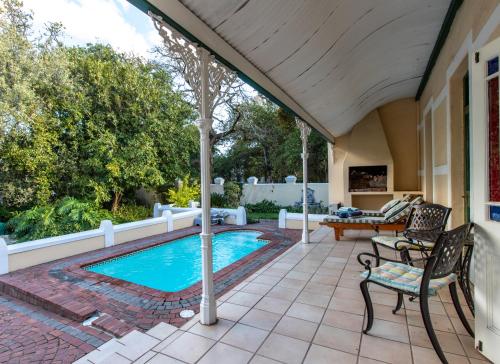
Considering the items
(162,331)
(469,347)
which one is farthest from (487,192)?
(162,331)

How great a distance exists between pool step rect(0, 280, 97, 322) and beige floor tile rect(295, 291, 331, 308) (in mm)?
2602

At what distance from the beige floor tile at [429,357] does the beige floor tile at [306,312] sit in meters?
0.82

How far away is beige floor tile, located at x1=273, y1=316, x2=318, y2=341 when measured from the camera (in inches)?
93.5

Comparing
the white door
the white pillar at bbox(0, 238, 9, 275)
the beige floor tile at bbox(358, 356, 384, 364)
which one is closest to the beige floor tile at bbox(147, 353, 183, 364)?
the beige floor tile at bbox(358, 356, 384, 364)

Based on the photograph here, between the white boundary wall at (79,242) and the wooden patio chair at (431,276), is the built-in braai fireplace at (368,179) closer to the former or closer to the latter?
the white boundary wall at (79,242)

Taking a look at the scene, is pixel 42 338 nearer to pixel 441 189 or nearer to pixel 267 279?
pixel 267 279

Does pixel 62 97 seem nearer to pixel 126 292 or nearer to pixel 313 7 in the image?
pixel 126 292

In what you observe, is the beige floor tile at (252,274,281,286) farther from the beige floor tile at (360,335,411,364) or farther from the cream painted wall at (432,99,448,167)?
the cream painted wall at (432,99,448,167)

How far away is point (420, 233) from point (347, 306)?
143 cm

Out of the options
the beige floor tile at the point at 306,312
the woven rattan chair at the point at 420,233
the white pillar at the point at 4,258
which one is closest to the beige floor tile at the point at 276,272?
the beige floor tile at the point at 306,312

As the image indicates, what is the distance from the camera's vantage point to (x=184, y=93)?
39.3 feet

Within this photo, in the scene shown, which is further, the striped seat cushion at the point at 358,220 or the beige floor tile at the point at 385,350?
the striped seat cushion at the point at 358,220

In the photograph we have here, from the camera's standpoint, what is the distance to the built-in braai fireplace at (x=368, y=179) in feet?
27.9

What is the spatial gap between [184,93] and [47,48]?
498cm
